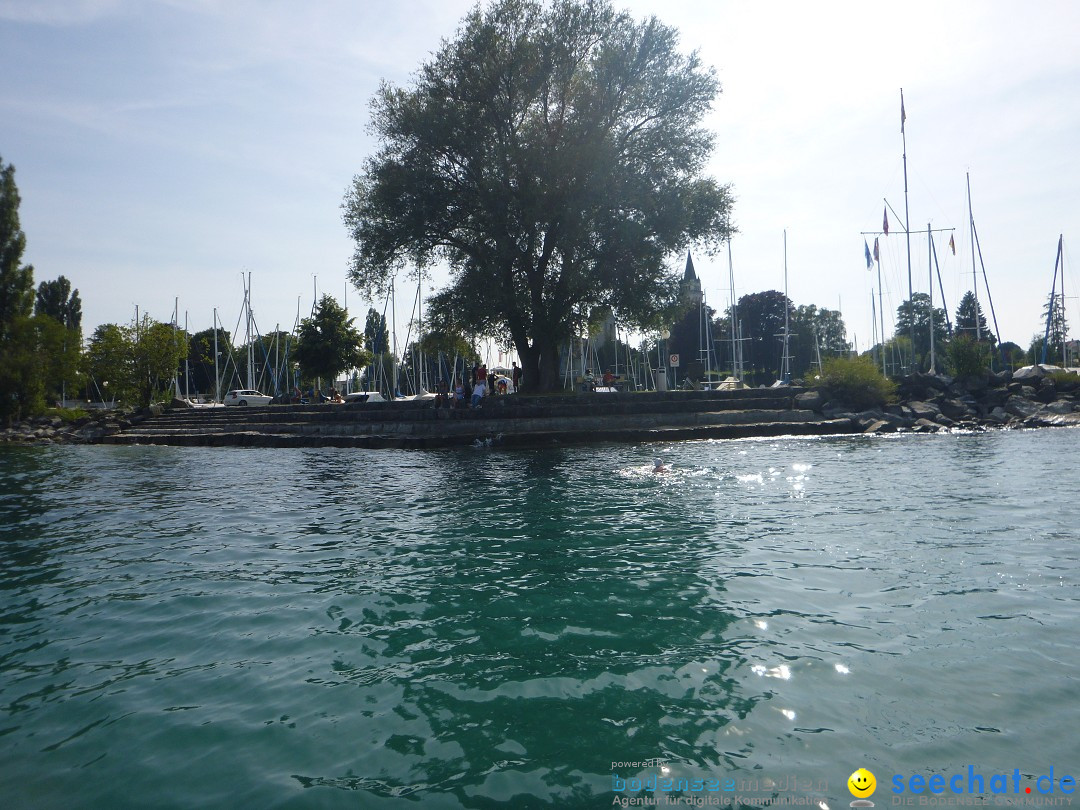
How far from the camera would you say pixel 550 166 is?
94.6 ft

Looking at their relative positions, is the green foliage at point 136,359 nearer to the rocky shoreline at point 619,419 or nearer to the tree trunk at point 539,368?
the rocky shoreline at point 619,419

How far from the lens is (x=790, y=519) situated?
10875 mm

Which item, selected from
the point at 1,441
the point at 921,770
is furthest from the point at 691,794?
the point at 1,441

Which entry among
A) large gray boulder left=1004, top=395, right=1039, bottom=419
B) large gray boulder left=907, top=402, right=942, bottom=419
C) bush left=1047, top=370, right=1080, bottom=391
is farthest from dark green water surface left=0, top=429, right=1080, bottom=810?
bush left=1047, top=370, right=1080, bottom=391

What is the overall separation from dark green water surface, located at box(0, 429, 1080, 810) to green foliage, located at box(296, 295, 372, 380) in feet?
123

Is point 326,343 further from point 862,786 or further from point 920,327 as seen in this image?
point 920,327

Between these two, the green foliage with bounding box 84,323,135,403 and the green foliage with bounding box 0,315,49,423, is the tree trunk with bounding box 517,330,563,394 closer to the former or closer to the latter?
the green foliage with bounding box 84,323,135,403

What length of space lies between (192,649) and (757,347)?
8532 cm

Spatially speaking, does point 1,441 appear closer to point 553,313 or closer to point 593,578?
point 553,313

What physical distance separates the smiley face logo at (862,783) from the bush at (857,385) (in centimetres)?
2949

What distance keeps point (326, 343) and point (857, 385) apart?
3298 centimetres

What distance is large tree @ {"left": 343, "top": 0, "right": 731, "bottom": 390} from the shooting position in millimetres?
29281

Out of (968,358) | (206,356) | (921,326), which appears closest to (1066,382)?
(968,358)

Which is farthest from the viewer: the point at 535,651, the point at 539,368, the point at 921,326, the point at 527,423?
the point at 921,326
